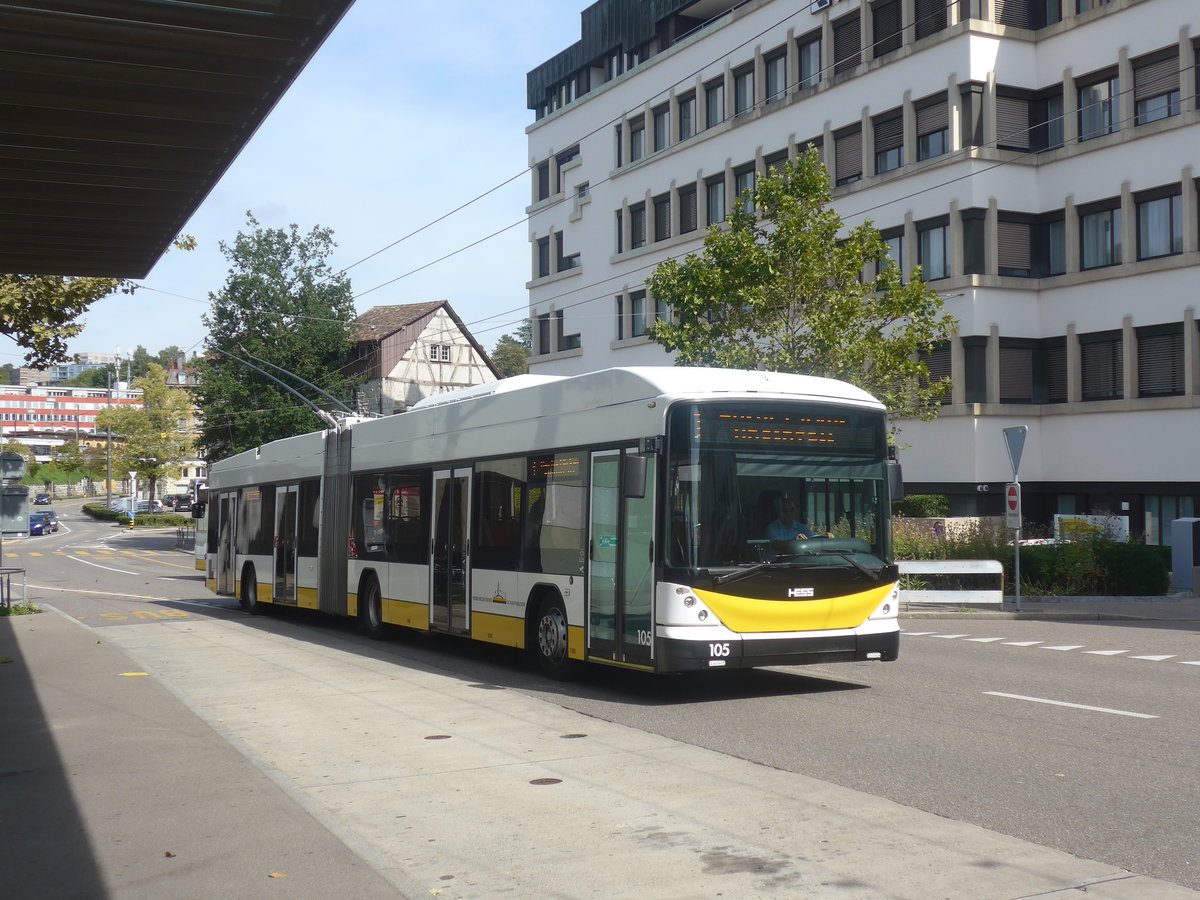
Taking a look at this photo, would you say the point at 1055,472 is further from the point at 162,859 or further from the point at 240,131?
the point at 162,859

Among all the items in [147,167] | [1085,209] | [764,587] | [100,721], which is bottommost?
[100,721]

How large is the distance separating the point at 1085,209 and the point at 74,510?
117 m

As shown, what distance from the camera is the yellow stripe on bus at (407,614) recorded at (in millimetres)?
16594

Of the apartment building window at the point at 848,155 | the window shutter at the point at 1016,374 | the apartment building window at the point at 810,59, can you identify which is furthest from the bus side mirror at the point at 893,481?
the apartment building window at the point at 810,59

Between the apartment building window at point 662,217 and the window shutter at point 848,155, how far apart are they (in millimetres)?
8404

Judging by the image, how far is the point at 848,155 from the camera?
3734 centimetres

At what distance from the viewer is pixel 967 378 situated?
3409 centimetres

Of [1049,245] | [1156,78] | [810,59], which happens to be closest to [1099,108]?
[1156,78]

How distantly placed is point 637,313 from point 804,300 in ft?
66.8

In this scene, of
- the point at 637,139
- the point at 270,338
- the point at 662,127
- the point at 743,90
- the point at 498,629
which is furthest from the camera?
the point at 270,338

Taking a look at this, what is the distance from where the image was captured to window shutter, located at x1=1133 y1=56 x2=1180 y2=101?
3119 centimetres

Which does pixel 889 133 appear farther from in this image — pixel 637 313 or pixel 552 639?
pixel 552 639

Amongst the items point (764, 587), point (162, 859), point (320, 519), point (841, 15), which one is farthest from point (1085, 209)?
point (162, 859)

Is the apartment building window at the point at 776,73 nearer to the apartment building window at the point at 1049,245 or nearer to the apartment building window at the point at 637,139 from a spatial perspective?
the apartment building window at the point at 637,139
